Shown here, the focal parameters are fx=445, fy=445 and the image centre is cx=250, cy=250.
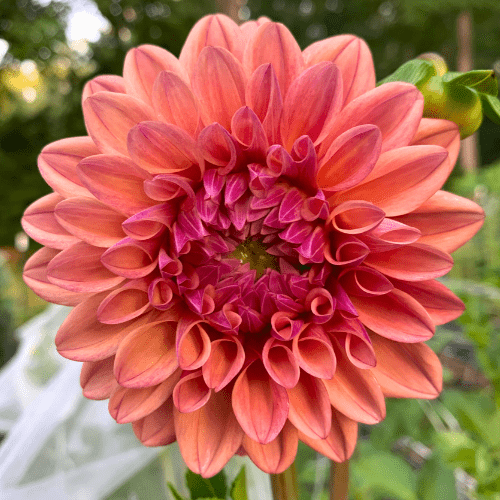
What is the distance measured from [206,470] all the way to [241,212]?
6.9 inches

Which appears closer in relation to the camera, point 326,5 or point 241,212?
point 241,212

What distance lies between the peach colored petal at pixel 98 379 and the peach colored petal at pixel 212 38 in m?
0.22

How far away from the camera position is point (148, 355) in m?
0.30

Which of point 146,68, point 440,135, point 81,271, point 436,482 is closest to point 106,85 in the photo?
point 146,68

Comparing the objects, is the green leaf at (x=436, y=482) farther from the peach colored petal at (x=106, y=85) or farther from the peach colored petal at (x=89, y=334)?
the peach colored petal at (x=106, y=85)

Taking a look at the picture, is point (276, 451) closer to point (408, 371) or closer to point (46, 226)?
point (408, 371)

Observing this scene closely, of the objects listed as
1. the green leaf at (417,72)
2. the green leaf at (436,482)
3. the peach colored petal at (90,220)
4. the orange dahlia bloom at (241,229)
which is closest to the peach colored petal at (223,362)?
the orange dahlia bloom at (241,229)

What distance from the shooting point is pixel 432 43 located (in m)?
6.64

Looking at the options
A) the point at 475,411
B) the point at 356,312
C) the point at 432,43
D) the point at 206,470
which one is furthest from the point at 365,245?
the point at 432,43

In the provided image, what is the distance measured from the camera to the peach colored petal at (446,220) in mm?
294

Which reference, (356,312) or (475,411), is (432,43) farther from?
(356,312)

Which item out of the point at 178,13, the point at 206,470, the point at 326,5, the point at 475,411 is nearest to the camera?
the point at 206,470

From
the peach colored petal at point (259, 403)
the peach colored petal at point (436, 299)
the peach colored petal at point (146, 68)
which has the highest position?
the peach colored petal at point (146, 68)

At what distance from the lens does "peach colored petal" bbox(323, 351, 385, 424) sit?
0.29 metres
